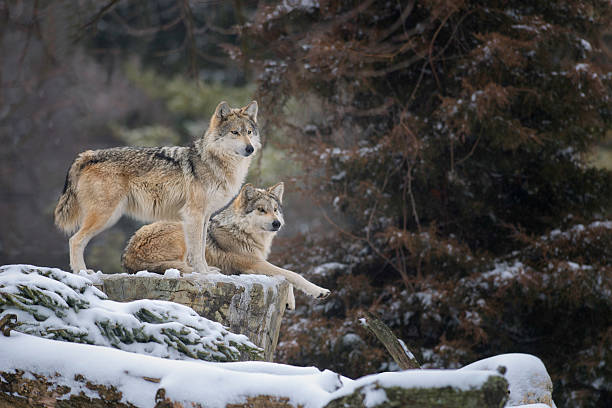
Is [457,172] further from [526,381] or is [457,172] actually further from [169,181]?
[169,181]

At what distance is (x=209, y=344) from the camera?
391 centimetres

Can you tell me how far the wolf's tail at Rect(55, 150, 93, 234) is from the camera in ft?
18.5

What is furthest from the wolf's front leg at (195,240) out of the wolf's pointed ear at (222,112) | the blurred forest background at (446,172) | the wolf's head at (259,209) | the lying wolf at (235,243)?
the blurred forest background at (446,172)

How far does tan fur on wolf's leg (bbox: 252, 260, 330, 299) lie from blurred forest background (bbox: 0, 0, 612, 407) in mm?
2369

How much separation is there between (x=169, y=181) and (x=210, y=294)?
1177 mm

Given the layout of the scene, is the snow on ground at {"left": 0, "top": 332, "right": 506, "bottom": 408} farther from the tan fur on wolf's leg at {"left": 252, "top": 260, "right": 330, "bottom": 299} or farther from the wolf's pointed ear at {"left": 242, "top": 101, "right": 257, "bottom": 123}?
the wolf's pointed ear at {"left": 242, "top": 101, "right": 257, "bottom": 123}

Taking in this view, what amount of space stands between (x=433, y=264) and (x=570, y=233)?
1.83 m

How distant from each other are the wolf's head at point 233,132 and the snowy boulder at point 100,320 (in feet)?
6.52

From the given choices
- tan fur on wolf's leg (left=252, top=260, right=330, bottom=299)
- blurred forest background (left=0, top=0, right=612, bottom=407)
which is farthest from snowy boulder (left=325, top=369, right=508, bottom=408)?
blurred forest background (left=0, top=0, right=612, bottom=407)

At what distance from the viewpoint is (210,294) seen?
5.25 meters

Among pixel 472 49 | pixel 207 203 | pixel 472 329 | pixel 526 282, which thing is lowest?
pixel 472 329

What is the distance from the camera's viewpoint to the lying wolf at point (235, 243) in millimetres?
5930

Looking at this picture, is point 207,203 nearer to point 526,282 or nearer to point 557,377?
point 526,282

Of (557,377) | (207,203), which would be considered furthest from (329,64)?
(557,377)
